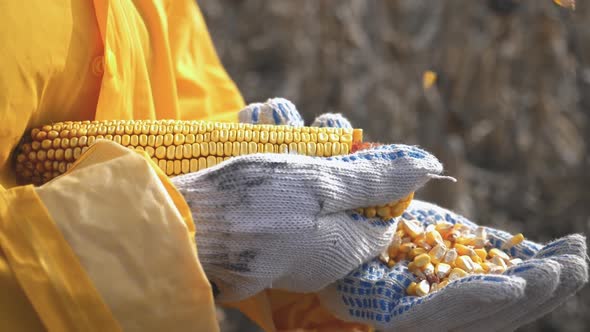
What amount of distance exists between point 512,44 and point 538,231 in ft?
3.10

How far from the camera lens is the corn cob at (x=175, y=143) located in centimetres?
117

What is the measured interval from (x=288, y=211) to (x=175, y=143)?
0.78ft

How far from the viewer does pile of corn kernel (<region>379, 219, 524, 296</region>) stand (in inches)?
45.9

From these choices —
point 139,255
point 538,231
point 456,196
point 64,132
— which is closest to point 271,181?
point 139,255

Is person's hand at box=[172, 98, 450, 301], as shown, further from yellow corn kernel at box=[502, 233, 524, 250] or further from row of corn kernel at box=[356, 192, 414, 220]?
yellow corn kernel at box=[502, 233, 524, 250]

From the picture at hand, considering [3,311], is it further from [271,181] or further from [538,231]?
[538,231]

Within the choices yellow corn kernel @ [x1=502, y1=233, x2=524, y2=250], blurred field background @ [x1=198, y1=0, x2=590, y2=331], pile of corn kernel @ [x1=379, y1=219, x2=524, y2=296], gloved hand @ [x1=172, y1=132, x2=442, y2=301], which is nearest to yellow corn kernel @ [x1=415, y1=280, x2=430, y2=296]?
pile of corn kernel @ [x1=379, y1=219, x2=524, y2=296]

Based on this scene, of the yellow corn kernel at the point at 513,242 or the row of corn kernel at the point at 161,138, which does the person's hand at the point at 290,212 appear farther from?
the yellow corn kernel at the point at 513,242

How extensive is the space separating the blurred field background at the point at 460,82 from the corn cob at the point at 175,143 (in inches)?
85.2

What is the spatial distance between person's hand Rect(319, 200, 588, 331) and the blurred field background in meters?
2.17

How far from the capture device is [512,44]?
3.50 m

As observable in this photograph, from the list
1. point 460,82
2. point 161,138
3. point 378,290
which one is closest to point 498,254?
point 378,290

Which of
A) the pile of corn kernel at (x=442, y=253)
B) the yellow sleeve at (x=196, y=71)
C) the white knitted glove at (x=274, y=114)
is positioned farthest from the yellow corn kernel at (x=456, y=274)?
Answer: the yellow sleeve at (x=196, y=71)

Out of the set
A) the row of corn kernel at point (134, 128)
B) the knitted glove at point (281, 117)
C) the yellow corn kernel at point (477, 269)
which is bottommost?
the yellow corn kernel at point (477, 269)
